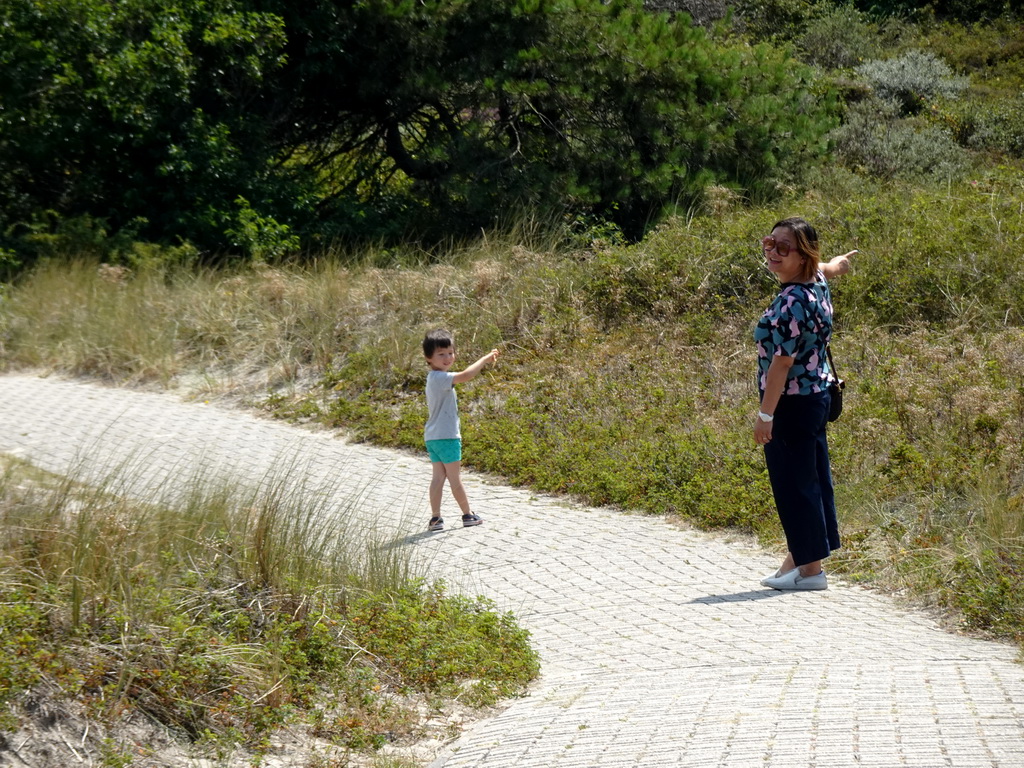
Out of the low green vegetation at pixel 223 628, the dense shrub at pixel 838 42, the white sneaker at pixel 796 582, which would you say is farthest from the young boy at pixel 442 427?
the dense shrub at pixel 838 42

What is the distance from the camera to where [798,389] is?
20.9ft

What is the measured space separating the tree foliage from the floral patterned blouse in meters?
10.2

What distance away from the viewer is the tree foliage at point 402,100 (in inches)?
652

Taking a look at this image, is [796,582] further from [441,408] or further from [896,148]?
[896,148]

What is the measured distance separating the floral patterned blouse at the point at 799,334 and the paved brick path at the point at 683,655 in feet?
4.28

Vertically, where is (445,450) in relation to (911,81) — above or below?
below

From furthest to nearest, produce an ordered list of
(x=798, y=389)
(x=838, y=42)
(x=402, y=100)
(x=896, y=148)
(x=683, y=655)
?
(x=838, y=42) → (x=896, y=148) → (x=402, y=100) → (x=798, y=389) → (x=683, y=655)

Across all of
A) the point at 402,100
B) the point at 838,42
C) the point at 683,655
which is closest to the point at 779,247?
the point at 683,655

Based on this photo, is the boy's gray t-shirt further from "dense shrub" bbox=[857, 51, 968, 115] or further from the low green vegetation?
"dense shrub" bbox=[857, 51, 968, 115]

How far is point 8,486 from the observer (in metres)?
6.07

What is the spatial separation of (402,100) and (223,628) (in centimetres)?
1482

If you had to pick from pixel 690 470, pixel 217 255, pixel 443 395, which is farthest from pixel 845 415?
pixel 217 255

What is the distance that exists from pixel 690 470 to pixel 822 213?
6.67 metres

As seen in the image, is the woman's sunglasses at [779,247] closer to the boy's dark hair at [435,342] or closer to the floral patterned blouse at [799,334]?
the floral patterned blouse at [799,334]
